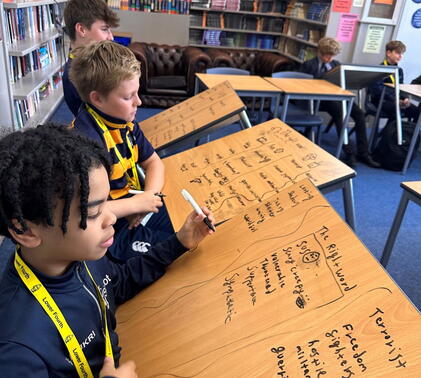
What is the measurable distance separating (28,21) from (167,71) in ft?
7.19

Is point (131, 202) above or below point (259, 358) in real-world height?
below

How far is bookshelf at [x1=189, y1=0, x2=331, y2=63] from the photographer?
19.3 feet

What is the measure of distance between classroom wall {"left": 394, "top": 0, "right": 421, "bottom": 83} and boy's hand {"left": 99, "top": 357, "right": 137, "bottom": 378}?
17.6ft

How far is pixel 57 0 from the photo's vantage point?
4.51 meters

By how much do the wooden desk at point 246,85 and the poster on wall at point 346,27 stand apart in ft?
6.21

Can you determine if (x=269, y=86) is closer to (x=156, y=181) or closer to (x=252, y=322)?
(x=156, y=181)

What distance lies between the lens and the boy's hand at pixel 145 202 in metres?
1.27

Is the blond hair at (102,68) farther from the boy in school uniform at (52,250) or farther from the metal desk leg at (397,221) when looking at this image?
the metal desk leg at (397,221)

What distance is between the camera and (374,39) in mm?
4797

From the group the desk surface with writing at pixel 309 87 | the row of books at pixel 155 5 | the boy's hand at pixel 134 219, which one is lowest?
the boy's hand at pixel 134 219

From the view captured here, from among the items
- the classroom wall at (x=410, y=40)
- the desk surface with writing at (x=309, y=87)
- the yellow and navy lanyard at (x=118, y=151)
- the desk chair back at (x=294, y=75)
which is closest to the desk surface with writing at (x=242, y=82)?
the desk surface with writing at (x=309, y=87)

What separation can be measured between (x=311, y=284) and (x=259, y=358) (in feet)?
0.54

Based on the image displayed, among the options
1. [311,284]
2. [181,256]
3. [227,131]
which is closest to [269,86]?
[227,131]

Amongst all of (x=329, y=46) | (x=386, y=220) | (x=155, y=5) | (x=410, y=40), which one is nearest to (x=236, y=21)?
(x=155, y=5)
